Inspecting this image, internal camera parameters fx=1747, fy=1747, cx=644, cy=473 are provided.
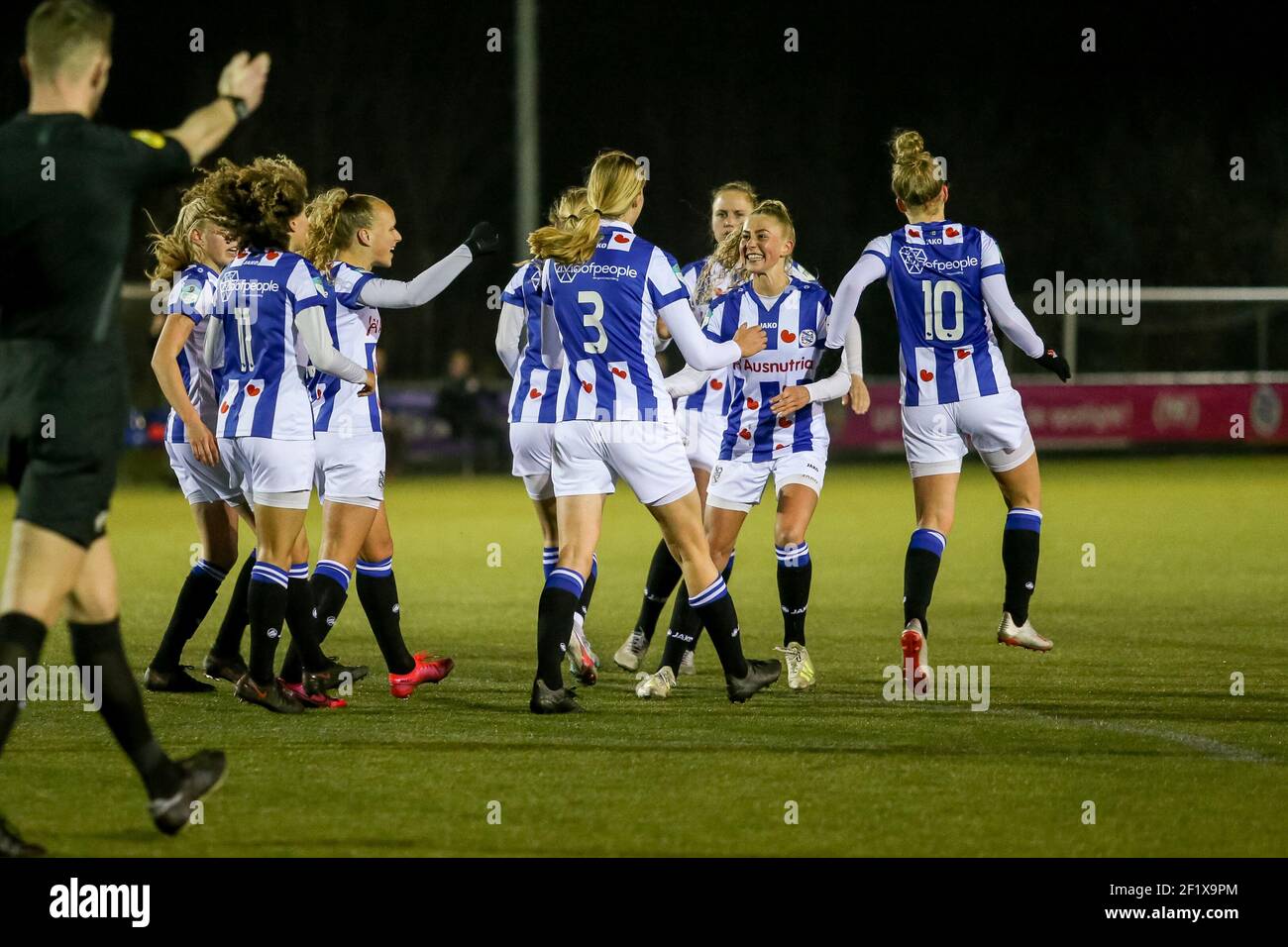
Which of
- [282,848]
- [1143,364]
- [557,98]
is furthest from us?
[557,98]

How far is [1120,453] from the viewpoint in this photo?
26.0 meters

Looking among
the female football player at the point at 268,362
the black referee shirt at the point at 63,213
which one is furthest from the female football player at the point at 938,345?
the black referee shirt at the point at 63,213

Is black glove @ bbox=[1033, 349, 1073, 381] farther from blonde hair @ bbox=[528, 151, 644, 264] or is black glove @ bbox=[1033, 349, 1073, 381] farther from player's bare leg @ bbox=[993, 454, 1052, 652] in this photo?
blonde hair @ bbox=[528, 151, 644, 264]

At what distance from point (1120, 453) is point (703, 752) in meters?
21.3

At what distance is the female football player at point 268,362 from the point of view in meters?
6.64

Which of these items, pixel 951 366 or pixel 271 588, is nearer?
pixel 271 588

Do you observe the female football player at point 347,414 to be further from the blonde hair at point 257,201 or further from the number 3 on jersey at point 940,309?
the number 3 on jersey at point 940,309

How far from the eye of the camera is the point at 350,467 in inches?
277

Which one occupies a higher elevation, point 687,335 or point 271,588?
point 687,335

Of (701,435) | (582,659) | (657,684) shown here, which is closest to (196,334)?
(582,659)

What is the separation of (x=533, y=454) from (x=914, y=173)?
2.03 meters
